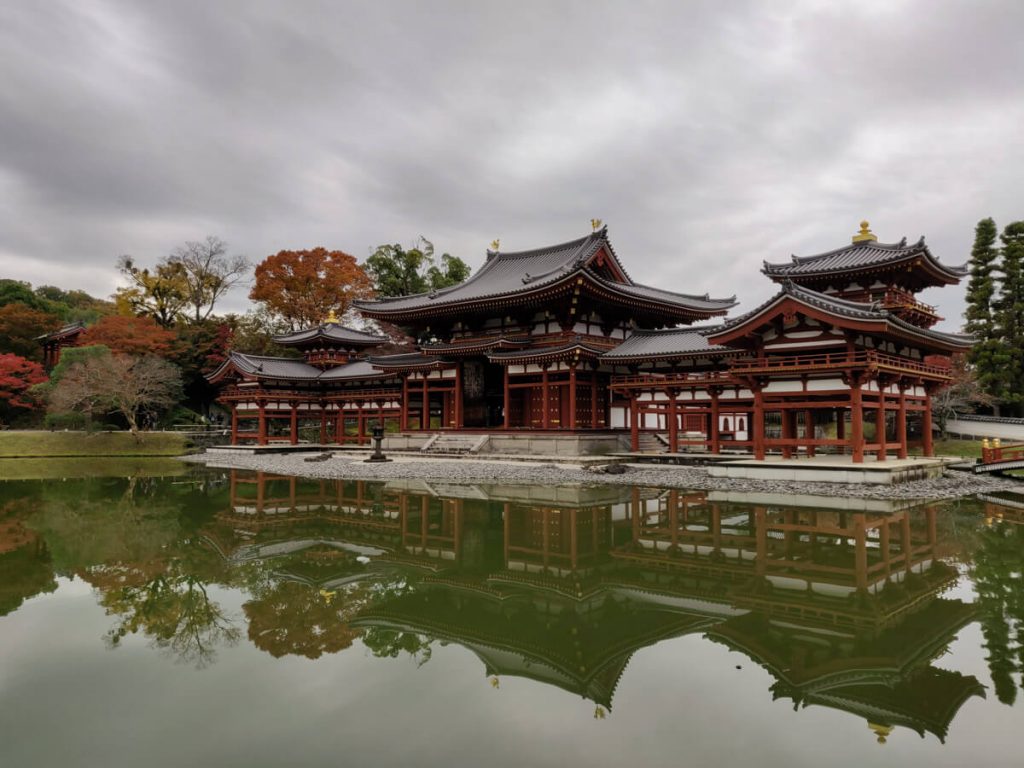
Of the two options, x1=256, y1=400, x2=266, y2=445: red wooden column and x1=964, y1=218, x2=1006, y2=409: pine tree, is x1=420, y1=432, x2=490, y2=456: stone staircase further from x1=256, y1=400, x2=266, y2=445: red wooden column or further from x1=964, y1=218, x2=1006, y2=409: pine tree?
x1=964, y1=218, x2=1006, y2=409: pine tree

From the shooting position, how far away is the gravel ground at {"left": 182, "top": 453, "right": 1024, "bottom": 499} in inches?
639

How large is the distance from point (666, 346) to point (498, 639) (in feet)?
69.8

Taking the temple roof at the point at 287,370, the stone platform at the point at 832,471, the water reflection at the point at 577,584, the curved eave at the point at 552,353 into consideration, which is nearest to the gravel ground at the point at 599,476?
the stone platform at the point at 832,471

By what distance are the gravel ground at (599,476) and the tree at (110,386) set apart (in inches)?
441

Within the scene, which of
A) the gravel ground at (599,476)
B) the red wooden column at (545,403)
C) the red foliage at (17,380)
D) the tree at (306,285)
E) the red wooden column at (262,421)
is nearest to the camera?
the gravel ground at (599,476)

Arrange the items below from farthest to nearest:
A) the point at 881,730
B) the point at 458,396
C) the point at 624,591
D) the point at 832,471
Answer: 1. the point at 458,396
2. the point at 832,471
3. the point at 624,591
4. the point at 881,730

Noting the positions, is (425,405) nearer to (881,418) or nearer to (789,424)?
(789,424)

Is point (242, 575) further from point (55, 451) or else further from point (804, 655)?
point (55, 451)

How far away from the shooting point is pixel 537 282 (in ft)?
96.0

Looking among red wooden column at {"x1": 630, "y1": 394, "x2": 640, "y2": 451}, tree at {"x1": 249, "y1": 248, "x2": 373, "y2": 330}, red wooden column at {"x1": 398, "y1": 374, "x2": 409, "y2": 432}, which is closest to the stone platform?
red wooden column at {"x1": 630, "y1": 394, "x2": 640, "y2": 451}

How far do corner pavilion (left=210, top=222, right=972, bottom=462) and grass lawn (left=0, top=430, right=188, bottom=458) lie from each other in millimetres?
4409

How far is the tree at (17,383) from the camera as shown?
39.0m

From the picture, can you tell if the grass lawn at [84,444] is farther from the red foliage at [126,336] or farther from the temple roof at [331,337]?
the temple roof at [331,337]

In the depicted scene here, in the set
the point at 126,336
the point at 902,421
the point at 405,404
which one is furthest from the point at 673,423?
the point at 126,336
